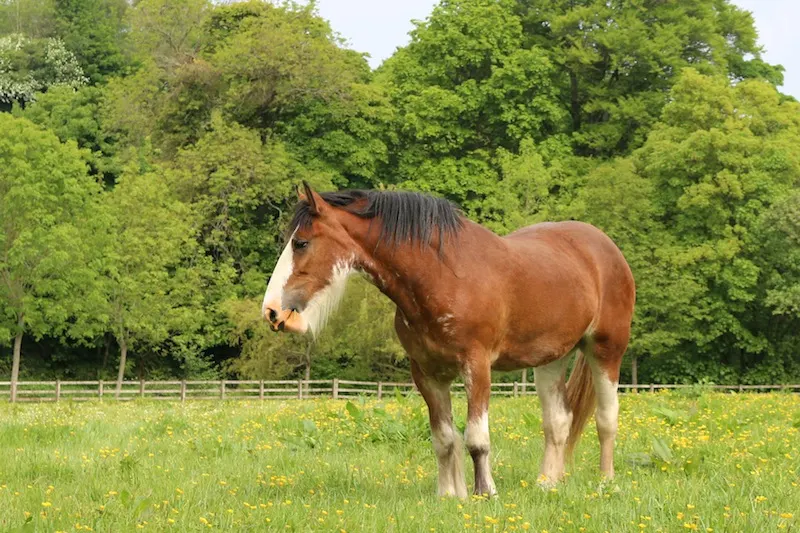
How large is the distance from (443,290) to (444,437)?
1.14m

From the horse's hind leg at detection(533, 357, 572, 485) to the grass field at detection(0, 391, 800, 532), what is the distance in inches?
7.8

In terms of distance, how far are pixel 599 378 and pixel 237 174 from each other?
34.0m

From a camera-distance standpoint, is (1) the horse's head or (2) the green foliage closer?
(1) the horse's head

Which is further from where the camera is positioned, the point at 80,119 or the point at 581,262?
the point at 80,119

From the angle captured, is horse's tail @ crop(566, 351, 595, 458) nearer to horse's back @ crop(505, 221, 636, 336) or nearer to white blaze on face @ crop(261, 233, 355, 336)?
horse's back @ crop(505, 221, 636, 336)

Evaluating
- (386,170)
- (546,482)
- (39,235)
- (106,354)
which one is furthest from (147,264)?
(546,482)

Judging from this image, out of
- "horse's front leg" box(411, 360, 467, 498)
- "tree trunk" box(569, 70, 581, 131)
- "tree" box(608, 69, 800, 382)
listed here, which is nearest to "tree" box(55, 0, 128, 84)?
"tree trunk" box(569, 70, 581, 131)

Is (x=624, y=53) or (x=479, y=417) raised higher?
(x=624, y=53)

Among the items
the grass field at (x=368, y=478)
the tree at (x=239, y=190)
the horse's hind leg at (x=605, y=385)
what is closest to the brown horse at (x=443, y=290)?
the horse's hind leg at (x=605, y=385)

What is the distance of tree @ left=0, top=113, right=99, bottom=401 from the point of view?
1394 inches

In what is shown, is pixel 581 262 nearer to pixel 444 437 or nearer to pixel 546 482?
pixel 546 482

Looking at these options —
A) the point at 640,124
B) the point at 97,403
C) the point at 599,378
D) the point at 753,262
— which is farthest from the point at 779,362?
the point at 599,378

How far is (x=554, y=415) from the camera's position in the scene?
25.4ft

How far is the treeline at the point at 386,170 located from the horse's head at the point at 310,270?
25.2 meters
